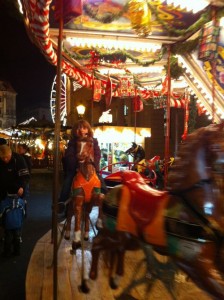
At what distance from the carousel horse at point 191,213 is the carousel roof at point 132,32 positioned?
2124 mm

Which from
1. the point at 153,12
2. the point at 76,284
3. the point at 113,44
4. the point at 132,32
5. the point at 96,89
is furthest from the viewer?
the point at 96,89

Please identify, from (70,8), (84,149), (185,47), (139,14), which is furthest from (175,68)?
(70,8)

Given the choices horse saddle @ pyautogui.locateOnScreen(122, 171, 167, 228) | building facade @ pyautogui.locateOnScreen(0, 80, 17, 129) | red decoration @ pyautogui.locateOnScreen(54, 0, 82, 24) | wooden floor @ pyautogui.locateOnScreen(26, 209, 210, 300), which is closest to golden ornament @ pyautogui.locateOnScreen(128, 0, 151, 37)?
red decoration @ pyautogui.locateOnScreen(54, 0, 82, 24)

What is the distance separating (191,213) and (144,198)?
1.89 feet

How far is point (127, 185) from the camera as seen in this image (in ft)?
11.5

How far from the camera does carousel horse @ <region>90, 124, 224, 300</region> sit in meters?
2.64

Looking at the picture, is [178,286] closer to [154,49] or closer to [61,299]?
[61,299]

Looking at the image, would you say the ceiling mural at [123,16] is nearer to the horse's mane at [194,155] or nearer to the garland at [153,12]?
the garland at [153,12]

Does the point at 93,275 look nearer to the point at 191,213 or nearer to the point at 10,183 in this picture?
the point at 191,213

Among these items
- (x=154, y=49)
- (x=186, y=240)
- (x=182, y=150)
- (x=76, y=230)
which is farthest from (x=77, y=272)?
(x=154, y=49)

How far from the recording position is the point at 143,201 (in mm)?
3250

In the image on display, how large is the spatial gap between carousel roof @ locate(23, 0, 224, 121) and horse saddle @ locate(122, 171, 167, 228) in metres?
2.02

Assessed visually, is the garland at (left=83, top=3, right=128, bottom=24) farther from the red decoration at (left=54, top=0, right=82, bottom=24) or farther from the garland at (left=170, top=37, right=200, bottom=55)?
the red decoration at (left=54, top=0, right=82, bottom=24)

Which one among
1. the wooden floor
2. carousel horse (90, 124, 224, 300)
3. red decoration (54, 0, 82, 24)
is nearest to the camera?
carousel horse (90, 124, 224, 300)
